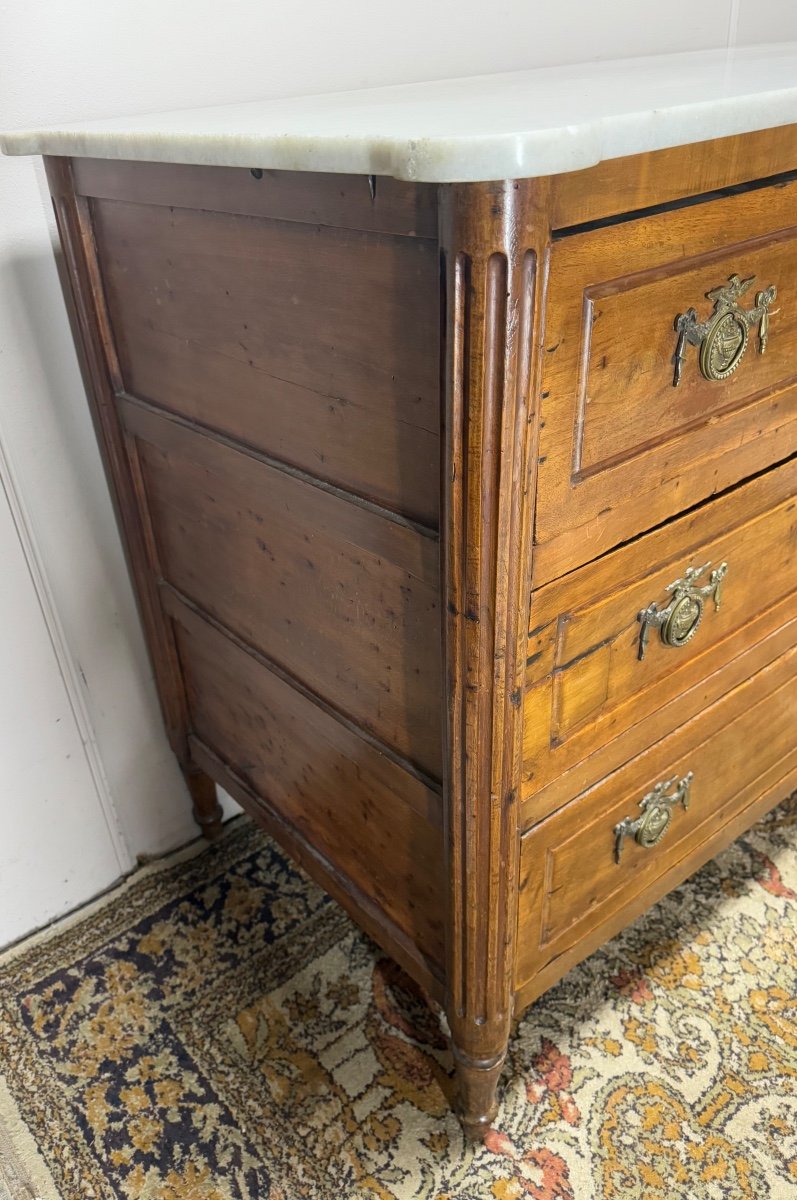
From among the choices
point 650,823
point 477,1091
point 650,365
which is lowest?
point 477,1091

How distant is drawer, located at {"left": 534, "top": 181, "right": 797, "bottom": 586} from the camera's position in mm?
607

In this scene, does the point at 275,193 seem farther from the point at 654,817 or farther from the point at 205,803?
the point at 205,803

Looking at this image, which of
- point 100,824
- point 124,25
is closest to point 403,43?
point 124,25

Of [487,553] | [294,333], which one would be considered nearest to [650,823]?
[487,553]

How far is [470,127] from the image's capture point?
0.52 meters

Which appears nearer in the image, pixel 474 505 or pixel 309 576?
pixel 474 505

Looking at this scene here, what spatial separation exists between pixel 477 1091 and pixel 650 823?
340mm

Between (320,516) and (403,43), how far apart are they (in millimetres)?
767

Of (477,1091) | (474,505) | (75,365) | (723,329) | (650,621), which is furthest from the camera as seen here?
(75,365)

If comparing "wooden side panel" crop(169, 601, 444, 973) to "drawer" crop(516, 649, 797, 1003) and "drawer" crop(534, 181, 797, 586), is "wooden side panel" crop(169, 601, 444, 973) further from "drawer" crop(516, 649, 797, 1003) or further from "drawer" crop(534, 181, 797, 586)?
"drawer" crop(534, 181, 797, 586)

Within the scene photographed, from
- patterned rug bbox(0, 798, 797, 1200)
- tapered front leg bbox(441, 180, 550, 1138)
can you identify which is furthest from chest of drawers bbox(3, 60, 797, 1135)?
patterned rug bbox(0, 798, 797, 1200)

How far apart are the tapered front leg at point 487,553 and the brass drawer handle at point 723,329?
174 mm

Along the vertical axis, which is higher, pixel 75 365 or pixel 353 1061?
pixel 75 365

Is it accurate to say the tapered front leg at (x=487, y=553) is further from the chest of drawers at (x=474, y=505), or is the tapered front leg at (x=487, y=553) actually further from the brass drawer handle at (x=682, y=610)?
the brass drawer handle at (x=682, y=610)
